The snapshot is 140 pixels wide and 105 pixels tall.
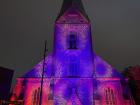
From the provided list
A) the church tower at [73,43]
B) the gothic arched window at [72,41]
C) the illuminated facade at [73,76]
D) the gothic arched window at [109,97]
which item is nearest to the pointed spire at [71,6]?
the church tower at [73,43]

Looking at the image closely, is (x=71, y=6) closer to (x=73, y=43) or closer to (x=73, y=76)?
(x=73, y=43)

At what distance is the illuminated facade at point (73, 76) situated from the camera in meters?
27.2

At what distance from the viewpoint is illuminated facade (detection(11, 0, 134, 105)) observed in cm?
2725

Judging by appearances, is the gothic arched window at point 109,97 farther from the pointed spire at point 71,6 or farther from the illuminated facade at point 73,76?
the pointed spire at point 71,6

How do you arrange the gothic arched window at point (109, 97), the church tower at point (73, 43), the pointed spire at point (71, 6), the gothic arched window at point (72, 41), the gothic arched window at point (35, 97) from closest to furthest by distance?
the gothic arched window at point (35, 97) < the gothic arched window at point (109, 97) < the church tower at point (73, 43) < the gothic arched window at point (72, 41) < the pointed spire at point (71, 6)

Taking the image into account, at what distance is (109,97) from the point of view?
2861 centimetres

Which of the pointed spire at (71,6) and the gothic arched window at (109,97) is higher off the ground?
the pointed spire at (71,6)

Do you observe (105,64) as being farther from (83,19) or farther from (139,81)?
(139,81)

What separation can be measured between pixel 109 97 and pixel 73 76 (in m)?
5.63

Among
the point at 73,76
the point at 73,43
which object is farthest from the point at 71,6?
the point at 73,76

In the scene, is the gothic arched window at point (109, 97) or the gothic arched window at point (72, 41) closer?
the gothic arched window at point (109, 97)

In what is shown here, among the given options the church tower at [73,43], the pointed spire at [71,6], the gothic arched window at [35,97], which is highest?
the pointed spire at [71,6]

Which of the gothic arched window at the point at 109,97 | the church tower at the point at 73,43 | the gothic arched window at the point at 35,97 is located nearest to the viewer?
the gothic arched window at the point at 35,97

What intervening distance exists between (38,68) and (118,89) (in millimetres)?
11319
